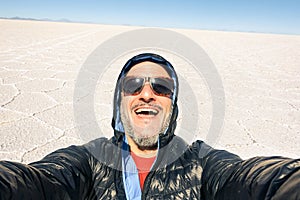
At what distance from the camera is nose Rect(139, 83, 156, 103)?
4.71 ft

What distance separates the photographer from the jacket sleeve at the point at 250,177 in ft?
2.26

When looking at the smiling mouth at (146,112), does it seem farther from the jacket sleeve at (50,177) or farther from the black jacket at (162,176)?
the jacket sleeve at (50,177)

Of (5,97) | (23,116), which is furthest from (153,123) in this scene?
(5,97)

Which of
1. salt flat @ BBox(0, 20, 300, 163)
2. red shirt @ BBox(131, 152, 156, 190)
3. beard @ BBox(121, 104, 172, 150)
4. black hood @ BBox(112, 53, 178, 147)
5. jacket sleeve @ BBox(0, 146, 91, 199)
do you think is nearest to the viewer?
jacket sleeve @ BBox(0, 146, 91, 199)

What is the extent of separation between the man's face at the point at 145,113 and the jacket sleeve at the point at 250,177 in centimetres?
28

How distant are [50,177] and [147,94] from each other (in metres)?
0.62

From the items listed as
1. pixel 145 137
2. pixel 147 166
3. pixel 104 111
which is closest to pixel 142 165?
pixel 147 166

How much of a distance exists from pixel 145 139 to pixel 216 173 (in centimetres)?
39

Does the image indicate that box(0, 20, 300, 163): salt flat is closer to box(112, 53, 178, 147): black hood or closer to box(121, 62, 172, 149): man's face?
box(112, 53, 178, 147): black hood

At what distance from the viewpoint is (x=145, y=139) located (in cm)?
136

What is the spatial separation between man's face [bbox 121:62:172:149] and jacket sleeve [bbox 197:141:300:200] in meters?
0.28

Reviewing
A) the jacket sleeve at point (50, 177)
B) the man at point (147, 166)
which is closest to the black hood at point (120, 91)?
the man at point (147, 166)

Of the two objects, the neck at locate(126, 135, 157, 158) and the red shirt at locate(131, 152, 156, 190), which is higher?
the neck at locate(126, 135, 157, 158)

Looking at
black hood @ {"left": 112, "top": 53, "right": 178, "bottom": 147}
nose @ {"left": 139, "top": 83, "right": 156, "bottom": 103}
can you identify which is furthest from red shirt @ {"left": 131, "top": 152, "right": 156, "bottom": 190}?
nose @ {"left": 139, "top": 83, "right": 156, "bottom": 103}
